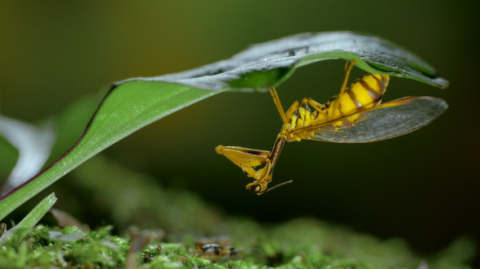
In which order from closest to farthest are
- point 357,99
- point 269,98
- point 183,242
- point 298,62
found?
point 298,62, point 357,99, point 183,242, point 269,98

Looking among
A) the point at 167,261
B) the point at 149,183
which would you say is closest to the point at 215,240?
the point at 167,261

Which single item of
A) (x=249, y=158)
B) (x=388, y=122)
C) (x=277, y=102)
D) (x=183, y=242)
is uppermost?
(x=388, y=122)

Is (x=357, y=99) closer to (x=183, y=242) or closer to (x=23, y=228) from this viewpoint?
(x=183, y=242)

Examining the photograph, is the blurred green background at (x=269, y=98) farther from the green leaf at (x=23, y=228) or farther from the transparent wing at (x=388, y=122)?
the green leaf at (x=23, y=228)

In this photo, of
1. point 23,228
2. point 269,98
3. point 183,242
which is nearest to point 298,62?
point 23,228

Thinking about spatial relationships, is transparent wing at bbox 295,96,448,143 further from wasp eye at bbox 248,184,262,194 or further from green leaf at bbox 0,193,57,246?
green leaf at bbox 0,193,57,246

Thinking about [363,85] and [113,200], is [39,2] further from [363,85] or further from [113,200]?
[363,85]

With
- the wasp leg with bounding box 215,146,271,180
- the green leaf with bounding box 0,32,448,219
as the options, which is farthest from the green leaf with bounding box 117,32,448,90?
the wasp leg with bounding box 215,146,271,180
